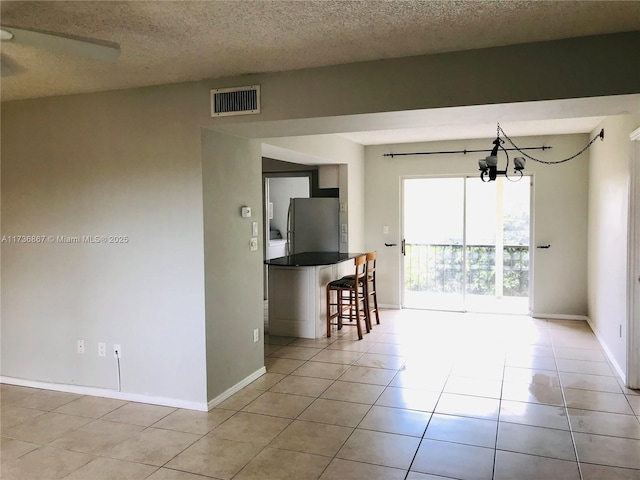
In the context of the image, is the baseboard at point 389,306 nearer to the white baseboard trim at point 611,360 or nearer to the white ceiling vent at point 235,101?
the white baseboard trim at point 611,360

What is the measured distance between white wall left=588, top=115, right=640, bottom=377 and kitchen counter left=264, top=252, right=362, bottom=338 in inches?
111

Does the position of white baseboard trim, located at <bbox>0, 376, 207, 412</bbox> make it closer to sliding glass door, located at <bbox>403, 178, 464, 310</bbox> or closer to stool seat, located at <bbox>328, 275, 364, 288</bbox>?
stool seat, located at <bbox>328, 275, 364, 288</bbox>

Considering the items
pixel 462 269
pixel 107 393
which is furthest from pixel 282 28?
pixel 462 269

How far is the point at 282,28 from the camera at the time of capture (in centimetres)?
258

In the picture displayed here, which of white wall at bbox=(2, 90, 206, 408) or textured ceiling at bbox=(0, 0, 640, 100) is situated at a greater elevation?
textured ceiling at bbox=(0, 0, 640, 100)

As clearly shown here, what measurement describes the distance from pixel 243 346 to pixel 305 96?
209 centimetres

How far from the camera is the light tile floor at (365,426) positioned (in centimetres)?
284

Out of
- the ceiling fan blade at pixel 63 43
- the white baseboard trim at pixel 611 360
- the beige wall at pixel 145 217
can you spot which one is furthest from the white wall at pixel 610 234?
the ceiling fan blade at pixel 63 43

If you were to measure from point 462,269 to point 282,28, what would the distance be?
17.4 ft

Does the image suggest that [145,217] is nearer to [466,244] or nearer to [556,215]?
[466,244]

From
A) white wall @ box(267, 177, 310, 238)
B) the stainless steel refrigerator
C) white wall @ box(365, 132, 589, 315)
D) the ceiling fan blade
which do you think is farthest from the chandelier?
the ceiling fan blade

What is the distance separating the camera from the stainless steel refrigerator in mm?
6750

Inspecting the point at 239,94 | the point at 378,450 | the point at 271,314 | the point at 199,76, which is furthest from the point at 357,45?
the point at 271,314

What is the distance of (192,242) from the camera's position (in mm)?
3684
